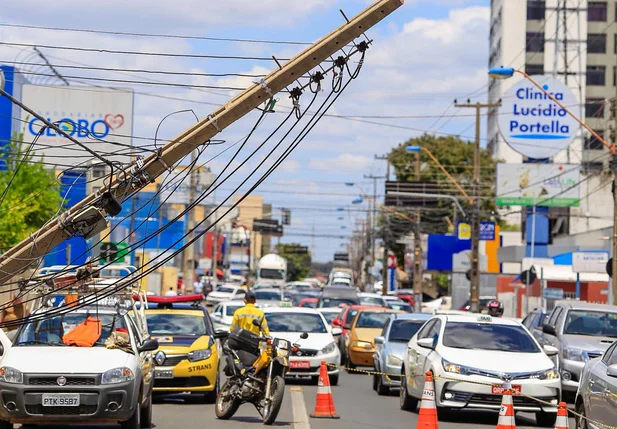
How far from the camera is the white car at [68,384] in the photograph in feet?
40.3

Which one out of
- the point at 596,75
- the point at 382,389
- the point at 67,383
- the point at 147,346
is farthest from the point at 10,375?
the point at 596,75

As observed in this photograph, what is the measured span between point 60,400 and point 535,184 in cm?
4790

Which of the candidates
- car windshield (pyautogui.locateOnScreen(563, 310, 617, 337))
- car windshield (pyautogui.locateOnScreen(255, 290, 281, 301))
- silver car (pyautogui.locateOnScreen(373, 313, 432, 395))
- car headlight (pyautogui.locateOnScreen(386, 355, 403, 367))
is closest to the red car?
silver car (pyautogui.locateOnScreen(373, 313, 432, 395))

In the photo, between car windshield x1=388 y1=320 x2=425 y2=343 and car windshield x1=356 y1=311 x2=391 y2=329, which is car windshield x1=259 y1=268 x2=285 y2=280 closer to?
car windshield x1=356 y1=311 x2=391 y2=329

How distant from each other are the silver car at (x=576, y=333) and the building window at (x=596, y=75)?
238 feet

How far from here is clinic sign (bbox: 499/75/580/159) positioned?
1841 inches

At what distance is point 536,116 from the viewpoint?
1863 inches

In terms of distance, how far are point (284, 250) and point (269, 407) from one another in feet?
539

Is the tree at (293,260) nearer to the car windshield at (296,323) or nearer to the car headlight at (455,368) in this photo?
the car windshield at (296,323)

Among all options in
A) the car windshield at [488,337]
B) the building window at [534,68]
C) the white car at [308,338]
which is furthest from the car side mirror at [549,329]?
the building window at [534,68]

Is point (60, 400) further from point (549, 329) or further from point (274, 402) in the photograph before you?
point (549, 329)

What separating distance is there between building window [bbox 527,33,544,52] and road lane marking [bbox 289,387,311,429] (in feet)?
240

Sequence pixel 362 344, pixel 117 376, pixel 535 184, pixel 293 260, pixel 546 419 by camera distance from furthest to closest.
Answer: pixel 293 260 < pixel 535 184 < pixel 362 344 < pixel 546 419 < pixel 117 376

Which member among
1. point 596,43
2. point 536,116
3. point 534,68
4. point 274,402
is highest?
point 596,43
